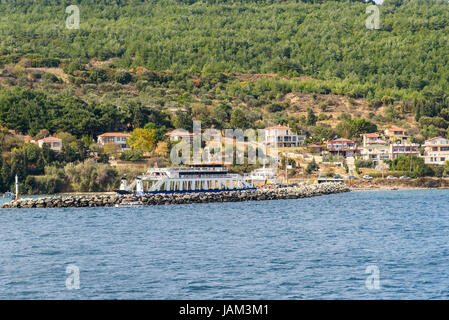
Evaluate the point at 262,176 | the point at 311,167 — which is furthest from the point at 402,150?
the point at 262,176

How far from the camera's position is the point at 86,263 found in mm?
21547

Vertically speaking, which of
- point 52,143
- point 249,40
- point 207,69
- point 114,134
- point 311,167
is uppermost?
point 249,40

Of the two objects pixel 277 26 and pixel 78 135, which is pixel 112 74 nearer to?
pixel 78 135

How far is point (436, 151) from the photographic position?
256ft

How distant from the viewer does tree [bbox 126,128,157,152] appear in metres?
68.4

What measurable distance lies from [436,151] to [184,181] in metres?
38.4

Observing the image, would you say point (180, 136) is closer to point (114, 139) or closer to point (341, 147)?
point (114, 139)

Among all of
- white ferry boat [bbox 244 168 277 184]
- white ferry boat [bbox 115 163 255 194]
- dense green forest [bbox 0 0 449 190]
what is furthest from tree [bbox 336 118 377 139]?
white ferry boat [bbox 115 163 255 194]

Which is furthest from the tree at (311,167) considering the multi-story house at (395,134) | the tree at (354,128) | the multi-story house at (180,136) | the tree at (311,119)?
the tree at (311,119)

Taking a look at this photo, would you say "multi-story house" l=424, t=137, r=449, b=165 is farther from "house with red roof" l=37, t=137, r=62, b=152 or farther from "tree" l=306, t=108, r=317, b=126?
"house with red roof" l=37, t=137, r=62, b=152

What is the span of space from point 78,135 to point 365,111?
Answer: 144 feet

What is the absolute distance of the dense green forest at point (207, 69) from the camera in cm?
7444
